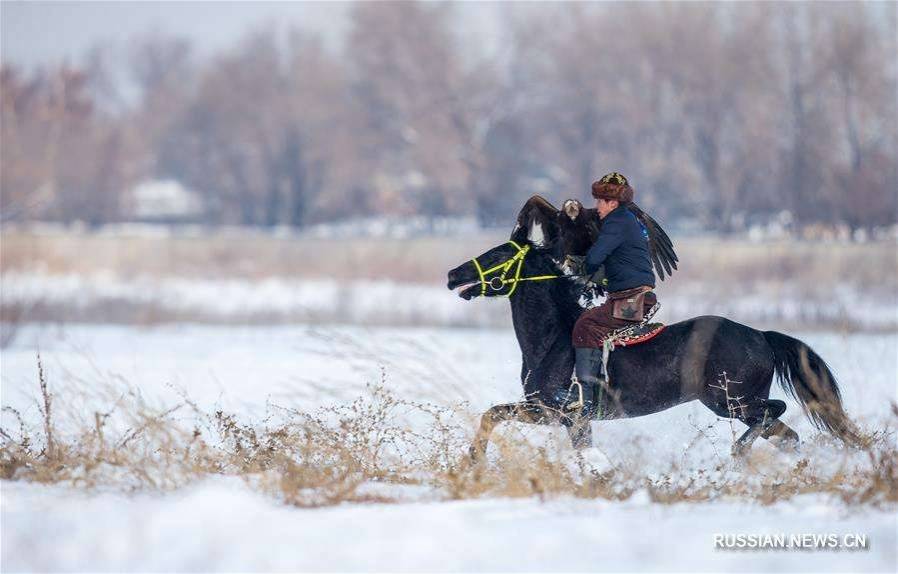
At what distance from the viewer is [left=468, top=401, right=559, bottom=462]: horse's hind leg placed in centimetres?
707

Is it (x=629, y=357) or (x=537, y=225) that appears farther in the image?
(x=629, y=357)

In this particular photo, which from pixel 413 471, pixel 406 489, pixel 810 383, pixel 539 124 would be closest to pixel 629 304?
pixel 810 383

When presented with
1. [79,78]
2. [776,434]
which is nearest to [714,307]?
[776,434]

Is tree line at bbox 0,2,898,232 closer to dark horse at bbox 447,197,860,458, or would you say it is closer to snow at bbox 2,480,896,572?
dark horse at bbox 447,197,860,458

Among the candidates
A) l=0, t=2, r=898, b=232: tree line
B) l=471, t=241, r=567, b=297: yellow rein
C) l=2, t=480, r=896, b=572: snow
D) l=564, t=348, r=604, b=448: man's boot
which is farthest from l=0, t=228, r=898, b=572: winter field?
l=0, t=2, r=898, b=232: tree line

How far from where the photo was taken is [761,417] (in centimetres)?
779

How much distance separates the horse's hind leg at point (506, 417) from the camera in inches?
279

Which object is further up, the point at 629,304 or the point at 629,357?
the point at 629,304

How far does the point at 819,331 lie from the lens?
19.2 meters

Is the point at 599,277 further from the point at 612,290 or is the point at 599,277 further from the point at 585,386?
the point at 585,386

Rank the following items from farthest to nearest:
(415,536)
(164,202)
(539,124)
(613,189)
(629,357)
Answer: (164,202)
(539,124)
(629,357)
(613,189)
(415,536)

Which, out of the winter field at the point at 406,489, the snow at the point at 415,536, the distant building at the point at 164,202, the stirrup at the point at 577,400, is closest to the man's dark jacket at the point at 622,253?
the stirrup at the point at 577,400

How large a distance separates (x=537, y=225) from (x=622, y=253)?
57 centimetres

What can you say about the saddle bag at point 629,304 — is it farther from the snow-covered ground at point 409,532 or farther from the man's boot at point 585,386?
the snow-covered ground at point 409,532
